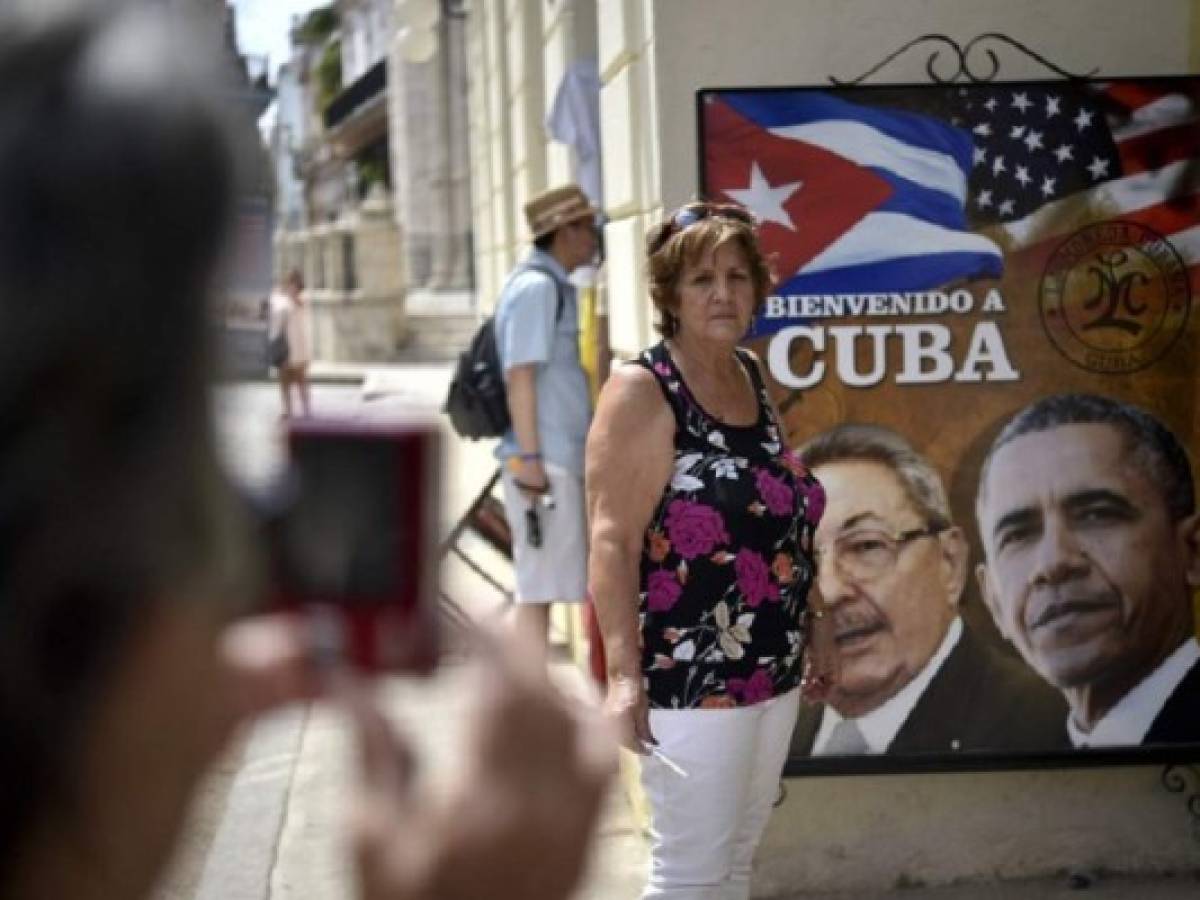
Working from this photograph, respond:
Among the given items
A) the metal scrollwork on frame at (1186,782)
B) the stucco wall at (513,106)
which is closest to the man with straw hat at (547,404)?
the stucco wall at (513,106)

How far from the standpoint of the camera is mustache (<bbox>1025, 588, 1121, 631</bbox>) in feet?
15.3

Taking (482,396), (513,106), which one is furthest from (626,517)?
(513,106)

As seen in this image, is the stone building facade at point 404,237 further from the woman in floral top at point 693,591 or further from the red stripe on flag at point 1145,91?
the woman in floral top at point 693,591

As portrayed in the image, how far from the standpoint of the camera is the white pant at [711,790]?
366cm

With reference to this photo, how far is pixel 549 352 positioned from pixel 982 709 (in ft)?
7.12

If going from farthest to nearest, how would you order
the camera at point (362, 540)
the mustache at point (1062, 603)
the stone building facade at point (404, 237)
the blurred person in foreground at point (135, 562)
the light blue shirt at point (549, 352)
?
the stone building facade at point (404, 237) < the light blue shirt at point (549, 352) < the mustache at point (1062, 603) < the camera at point (362, 540) < the blurred person in foreground at point (135, 562)

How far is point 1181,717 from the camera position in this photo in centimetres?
468

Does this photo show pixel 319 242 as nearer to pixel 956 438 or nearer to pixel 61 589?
pixel 956 438

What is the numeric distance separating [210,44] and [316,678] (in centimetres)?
30

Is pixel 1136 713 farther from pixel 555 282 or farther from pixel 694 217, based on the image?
Result: pixel 555 282

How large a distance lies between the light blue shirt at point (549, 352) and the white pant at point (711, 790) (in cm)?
263

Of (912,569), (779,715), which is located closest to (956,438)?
(912,569)

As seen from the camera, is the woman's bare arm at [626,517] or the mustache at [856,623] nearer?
the woman's bare arm at [626,517]

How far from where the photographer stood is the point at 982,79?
4.64 metres
